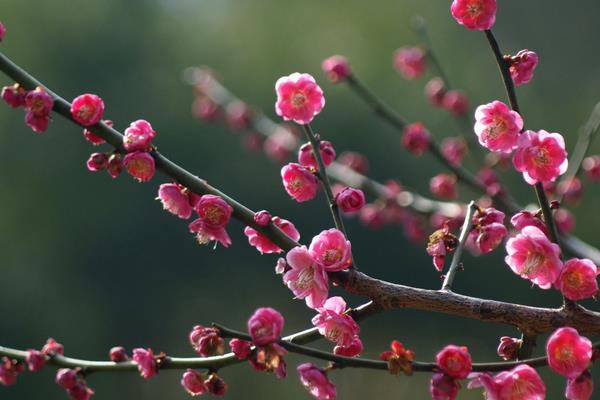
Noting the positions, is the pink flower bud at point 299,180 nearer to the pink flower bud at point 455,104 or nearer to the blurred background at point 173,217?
the pink flower bud at point 455,104

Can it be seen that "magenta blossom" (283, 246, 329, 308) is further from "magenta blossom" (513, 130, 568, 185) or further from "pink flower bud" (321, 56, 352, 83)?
"pink flower bud" (321, 56, 352, 83)

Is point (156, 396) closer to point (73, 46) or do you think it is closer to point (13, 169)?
point (13, 169)

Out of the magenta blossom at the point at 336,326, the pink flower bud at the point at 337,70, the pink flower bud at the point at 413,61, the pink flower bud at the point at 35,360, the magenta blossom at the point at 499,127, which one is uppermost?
the pink flower bud at the point at 413,61

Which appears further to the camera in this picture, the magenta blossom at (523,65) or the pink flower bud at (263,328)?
the magenta blossom at (523,65)

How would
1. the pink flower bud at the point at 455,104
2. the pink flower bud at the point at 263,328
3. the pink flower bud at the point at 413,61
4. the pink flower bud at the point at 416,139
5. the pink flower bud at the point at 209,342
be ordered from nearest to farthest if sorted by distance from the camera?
1. the pink flower bud at the point at 263,328
2. the pink flower bud at the point at 209,342
3. the pink flower bud at the point at 416,139
4. the pink flower bud at the point at 455,104
5. the pink flower bud at the point at 413,61

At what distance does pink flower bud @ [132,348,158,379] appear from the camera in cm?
138

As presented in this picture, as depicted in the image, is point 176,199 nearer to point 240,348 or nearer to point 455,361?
point 240,348

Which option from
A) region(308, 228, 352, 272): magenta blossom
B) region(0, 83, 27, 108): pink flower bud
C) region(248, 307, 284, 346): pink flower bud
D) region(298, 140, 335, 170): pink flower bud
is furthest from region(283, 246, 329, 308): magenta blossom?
region(0, 83, 27, 108): pink flower bud

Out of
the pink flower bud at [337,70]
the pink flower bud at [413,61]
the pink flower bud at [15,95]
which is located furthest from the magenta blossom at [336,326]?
the pink flower bud at [413,61]

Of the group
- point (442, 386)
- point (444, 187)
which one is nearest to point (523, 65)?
point (442, 386)

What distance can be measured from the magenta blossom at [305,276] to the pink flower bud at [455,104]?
1762mm

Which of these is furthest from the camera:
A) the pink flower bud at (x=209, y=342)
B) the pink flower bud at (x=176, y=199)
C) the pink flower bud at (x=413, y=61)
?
the pink flower bud at (x=413, y=61)

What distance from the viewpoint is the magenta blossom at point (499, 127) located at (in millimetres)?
1340

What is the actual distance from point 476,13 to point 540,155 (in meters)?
0.24
